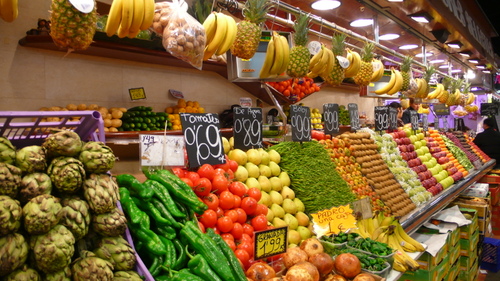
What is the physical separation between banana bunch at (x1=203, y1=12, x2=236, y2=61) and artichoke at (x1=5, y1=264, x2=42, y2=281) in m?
2.27

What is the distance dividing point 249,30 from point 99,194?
232cm

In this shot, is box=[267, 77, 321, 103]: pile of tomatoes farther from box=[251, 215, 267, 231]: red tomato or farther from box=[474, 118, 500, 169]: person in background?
box=[474, 118, 500, 169]: person in background

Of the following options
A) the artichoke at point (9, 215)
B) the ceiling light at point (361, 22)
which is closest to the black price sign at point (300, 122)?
the artichoke at point (9, 215)

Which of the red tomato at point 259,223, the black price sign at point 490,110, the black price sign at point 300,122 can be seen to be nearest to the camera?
the red tomato at point 259,223

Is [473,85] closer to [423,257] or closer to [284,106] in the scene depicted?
[284,106]

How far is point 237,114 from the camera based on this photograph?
2.94m

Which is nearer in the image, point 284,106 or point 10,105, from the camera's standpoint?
point 10,105

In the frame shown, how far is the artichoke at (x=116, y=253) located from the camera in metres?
1.33

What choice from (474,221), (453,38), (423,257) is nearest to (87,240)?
(423,257)

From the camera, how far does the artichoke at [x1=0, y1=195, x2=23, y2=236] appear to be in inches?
43.3

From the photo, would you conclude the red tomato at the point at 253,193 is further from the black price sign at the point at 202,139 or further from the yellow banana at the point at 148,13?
the yellow banana at the point at 148,13

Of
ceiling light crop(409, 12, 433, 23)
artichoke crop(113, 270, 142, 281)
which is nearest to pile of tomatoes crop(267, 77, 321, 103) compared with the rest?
ceiling light crop(409, 12, 433, 23)

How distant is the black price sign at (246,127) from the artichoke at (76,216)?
1751 mm

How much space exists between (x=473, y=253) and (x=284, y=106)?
3707 mm
